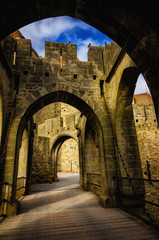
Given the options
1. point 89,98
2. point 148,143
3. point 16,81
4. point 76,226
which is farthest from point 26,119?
point 148,143

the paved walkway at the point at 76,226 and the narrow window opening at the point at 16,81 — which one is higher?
the narrow window opening at the point at 16,81

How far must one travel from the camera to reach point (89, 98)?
5.21m

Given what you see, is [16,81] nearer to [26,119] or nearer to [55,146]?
[26,119]

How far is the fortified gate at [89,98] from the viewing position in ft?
13.9

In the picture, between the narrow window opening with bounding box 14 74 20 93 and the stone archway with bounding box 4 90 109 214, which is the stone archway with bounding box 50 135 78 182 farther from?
the narrow window opening with bounding box 14 74 20 93

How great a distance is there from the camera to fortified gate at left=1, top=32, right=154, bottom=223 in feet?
13.9

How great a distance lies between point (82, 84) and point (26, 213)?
13.7ft

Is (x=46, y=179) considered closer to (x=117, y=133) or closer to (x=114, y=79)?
(x=117, y=133)

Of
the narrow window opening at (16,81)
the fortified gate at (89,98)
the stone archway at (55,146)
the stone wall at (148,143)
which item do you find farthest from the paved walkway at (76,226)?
the stone archway at (55,146)

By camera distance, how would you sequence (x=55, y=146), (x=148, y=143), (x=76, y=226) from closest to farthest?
(x=76, y=226)
(x=148, y=143)
(x=55, y=146)

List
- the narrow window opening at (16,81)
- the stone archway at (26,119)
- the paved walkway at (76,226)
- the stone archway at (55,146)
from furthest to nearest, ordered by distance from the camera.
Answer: the stone archway at (55,146)
the narrow window opening at (16,81)
the stone archway at (26,119)
the paved walkway at (76,226)

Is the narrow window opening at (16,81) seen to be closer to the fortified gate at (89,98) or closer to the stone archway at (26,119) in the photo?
the fortified gate at (89,98)

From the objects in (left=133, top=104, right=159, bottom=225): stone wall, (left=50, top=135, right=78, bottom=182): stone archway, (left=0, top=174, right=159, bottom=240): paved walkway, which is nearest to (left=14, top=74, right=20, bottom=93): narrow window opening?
(left=0, top=174, right=159, bottom=240): paved walkway

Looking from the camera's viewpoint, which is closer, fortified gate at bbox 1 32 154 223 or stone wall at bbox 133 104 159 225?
fortified gate at bbox 1 32 154 223
